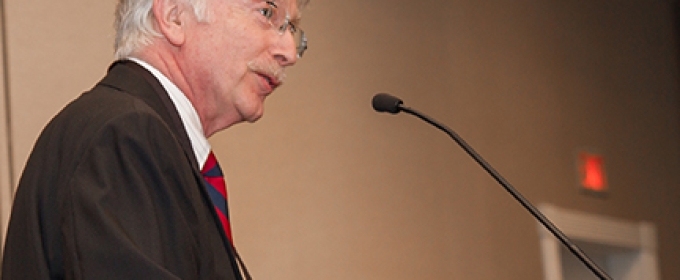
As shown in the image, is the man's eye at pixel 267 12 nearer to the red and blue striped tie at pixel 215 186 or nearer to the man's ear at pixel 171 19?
the man's ear at pixel 171 19

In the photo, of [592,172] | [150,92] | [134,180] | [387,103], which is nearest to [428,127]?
[592,172]

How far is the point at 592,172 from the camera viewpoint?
500cm

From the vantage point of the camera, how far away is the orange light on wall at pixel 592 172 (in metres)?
4.97

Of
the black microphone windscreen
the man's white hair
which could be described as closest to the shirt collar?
the man's white hair

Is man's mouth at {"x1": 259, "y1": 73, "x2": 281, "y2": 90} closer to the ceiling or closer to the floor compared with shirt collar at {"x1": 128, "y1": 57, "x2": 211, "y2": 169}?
closer to the ceiling

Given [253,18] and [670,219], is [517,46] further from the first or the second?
[253,18]

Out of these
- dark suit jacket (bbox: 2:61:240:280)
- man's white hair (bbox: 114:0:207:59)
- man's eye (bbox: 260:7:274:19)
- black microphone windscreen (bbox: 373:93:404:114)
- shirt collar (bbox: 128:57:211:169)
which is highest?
man's eye (bbox: 260:7:274:19)

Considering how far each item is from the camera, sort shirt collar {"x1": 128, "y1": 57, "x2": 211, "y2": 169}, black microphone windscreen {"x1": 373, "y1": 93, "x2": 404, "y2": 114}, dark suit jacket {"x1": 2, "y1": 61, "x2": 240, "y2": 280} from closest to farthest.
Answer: dark suit jacket {"x1": 2, "y1": 61, "x2": 240, "y2": 280}
shirt collar {"x1": 128, "y1": 57, "x2": 211, "y2": 169}
black microphone windscreen {"x1": 373, "y1": 93, "x2": 404, "y2": 114}

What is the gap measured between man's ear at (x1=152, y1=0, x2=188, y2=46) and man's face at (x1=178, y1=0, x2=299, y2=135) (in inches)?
0.7

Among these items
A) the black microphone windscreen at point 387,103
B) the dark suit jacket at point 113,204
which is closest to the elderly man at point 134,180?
the dark suit jacket at point 113,204

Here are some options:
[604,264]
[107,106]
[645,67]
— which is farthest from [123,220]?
[645,67]

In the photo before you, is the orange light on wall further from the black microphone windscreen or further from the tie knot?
the tie knot

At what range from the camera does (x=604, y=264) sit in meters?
5.31

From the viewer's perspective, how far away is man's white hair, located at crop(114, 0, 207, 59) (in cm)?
193
